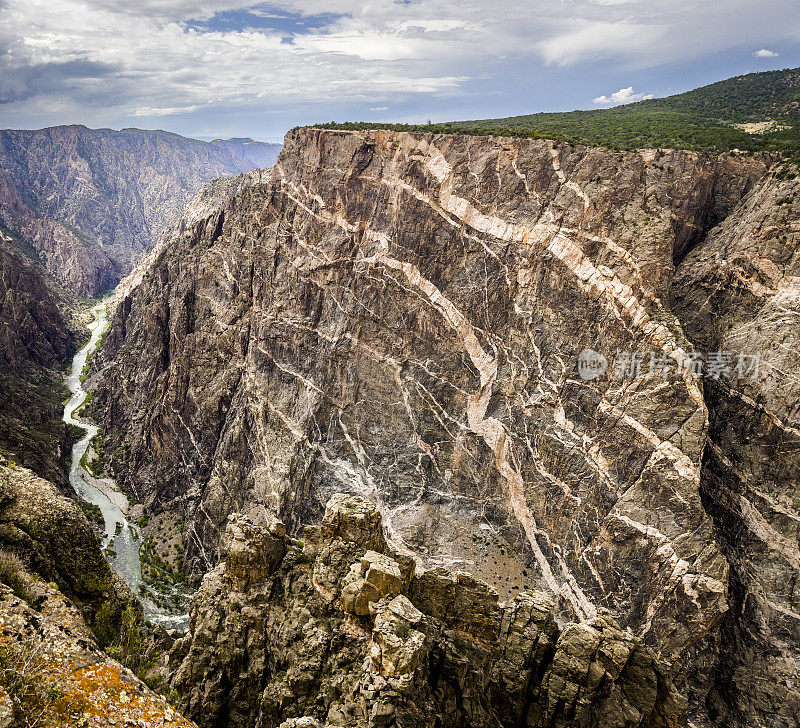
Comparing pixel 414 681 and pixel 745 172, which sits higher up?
pixel 745 172

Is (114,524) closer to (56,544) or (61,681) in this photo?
(56,544)

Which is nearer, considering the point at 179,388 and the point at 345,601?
Answer: the point at 345,601

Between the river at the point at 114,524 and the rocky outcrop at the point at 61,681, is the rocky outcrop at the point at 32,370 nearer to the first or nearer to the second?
the river at the point at 114,524

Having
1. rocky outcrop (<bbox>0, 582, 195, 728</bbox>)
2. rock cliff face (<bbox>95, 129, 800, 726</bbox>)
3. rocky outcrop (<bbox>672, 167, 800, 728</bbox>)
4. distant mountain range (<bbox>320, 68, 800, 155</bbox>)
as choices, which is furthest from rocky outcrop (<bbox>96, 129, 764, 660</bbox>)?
rocky outcrop (<bbox>0, 582, 195, 728</bbox>)

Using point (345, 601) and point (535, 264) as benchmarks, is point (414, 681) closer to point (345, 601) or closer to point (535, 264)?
point (345, 601)

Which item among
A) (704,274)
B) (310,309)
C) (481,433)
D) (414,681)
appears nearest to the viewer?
(414,681)

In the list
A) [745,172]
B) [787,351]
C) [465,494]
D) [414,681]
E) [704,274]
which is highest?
[745,172]

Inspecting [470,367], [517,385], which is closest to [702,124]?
[517,385]

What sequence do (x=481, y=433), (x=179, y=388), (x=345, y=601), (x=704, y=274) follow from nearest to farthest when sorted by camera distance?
(x=345, y=601)
(x=704, y=274)
(x=481, y=433)
(x=179, y=388)

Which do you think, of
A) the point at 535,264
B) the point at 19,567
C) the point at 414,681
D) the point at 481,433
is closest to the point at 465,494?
the point at 481,433
